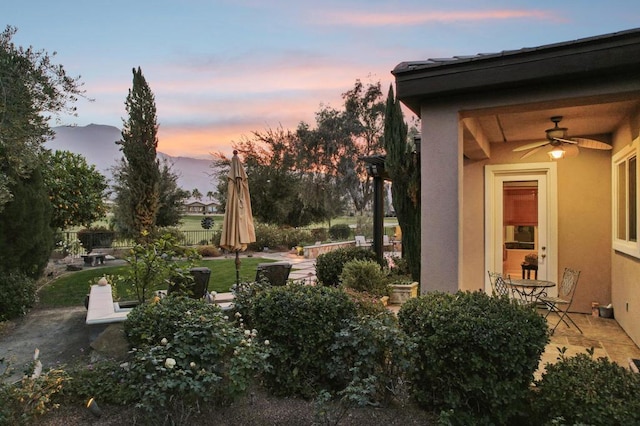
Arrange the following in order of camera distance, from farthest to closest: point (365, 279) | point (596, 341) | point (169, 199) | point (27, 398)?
point (169, 199) < point (365, 279) < point (596, 341) < point (27, 398)

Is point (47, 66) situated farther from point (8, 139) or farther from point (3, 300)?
point (3, 300)

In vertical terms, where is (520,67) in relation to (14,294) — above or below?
above

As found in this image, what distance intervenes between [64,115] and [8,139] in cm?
168

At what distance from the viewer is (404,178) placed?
7.38 metres

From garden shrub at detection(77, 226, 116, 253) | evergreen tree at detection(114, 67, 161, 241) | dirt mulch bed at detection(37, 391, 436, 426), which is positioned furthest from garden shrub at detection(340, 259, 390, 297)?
garden shrub at detection(77, 226, 116, 253)

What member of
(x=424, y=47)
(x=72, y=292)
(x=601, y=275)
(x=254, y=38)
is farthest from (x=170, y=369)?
(x=424, y=47)

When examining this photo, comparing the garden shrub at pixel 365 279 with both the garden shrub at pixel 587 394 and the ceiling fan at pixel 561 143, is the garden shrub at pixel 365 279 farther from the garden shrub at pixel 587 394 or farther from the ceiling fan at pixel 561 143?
the garden shrub at pixel 587 394

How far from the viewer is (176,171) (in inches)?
843

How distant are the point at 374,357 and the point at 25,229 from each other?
7445 mm

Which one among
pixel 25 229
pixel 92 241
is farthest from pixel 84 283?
pixel 92 241

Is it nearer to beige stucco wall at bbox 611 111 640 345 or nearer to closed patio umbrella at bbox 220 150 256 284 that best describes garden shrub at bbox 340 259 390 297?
closed patio umbrella at bbox 220 150 256 284

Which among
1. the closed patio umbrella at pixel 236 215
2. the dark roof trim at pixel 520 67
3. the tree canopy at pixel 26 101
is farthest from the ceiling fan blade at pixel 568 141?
the tree canopy at pixel 26 101

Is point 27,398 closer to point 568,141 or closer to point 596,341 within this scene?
point 596,341

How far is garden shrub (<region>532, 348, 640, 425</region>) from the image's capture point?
8.37 ft
